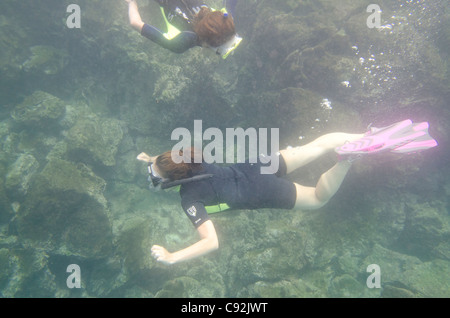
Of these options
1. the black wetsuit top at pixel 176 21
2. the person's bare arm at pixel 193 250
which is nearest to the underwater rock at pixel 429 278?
the person's bare arm at pixel 193 250

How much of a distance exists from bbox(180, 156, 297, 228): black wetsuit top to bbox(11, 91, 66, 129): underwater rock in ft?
21.4

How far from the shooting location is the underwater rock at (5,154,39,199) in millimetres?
6125

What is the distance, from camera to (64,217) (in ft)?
18.5

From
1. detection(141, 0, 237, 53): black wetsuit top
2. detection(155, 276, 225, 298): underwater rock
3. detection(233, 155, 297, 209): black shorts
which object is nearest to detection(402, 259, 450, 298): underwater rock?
Answer: detection(233, 155, 297, 209): black shorts

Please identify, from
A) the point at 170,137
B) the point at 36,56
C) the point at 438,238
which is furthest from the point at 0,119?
the point at 438,238

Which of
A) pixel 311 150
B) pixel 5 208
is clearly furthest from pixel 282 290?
pixel 5 208

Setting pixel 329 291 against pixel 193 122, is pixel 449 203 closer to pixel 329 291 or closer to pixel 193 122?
pixel 329 291

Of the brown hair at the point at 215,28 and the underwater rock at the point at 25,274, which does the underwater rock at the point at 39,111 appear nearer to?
the underwater rock at the point at 25,274

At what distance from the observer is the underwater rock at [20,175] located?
20.1ft

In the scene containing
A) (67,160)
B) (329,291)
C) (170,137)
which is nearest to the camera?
(329,291)

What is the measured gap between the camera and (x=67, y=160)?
636 centimetres

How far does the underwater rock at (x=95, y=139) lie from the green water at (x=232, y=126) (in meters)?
0.04

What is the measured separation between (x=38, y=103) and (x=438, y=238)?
11.9 metres
